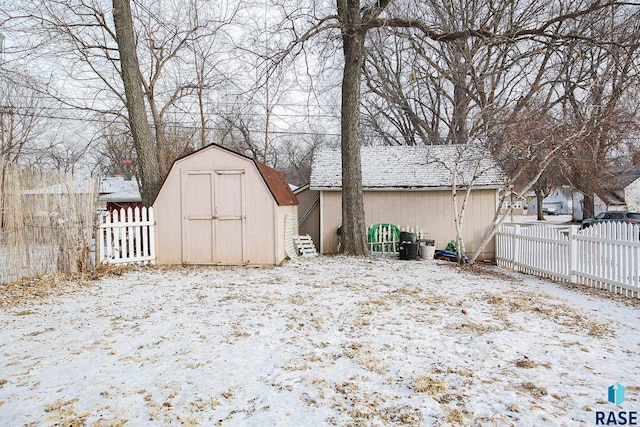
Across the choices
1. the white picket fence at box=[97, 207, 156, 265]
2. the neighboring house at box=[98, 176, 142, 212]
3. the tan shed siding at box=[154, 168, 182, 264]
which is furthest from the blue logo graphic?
the neighboring house at box=[98, 176, 142, 212]

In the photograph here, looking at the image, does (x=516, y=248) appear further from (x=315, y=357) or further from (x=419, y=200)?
(x=315, y=357)

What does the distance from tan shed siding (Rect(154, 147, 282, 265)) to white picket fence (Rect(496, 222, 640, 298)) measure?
5957 mm

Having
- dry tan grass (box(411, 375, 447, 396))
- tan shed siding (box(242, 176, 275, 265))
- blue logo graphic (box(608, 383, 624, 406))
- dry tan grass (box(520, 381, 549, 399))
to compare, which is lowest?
dry tan grass (box(520, 381, 549, 399))

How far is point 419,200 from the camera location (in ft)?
40.5

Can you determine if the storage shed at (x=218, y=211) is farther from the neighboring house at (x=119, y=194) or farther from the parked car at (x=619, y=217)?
the parked car at (x=619, y=217)

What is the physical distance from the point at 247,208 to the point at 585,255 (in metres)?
7.08

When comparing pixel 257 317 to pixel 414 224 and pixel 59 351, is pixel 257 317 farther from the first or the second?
pixel 414 224

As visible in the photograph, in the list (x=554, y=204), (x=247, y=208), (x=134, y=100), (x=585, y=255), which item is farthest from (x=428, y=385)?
(x=554, y=204)

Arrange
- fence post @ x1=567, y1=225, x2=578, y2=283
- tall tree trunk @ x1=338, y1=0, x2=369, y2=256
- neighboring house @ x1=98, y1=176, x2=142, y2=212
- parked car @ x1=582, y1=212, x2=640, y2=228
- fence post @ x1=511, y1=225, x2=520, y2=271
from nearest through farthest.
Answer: fence post @ x1=567, y1=225, x2=578, y2=283
fence post @ x1=511, y1=225, x2=520, y2=271
tall tree trunk @ x1=338, y1=0, x2=369, y2=256
parked car @ x1=582, y1=212, x2=640, y2=228
neighboring house @ x1=98, y1=176, x2=142, y2=212

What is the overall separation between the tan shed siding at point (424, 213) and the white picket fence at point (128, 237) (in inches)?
213

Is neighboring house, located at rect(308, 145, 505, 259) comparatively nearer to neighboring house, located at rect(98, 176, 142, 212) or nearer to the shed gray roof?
the shed gray roof

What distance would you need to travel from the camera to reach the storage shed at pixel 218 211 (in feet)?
30.3

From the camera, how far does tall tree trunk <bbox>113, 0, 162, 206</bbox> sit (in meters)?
10.1

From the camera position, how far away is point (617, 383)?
2922 millimetres
